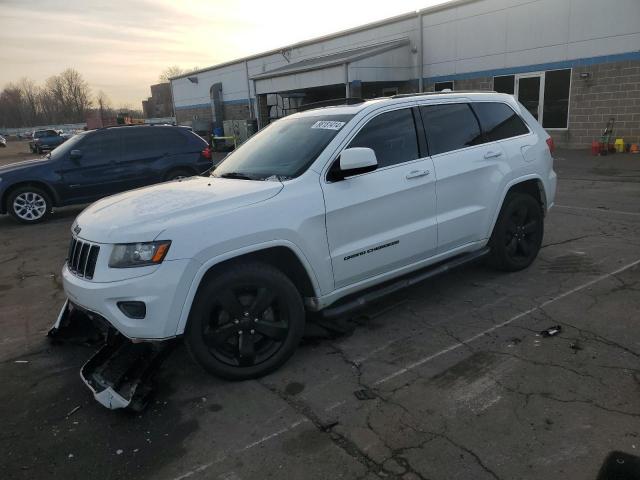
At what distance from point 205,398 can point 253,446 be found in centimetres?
66

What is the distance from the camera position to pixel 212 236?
10.3 ft

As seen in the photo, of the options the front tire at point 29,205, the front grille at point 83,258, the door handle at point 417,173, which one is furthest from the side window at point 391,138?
the front tire at point 29,205

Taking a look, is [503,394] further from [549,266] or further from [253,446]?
[549,266]

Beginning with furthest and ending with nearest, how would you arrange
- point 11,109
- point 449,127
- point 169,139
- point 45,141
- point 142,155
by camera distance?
point 11,109, point 45,141, point 169,139, point 142,155, point 449,127

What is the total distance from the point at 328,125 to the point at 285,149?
16.2 inches

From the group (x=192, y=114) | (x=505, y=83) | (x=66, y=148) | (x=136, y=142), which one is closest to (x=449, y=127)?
(x=136, y=142)

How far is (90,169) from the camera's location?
9.70 m

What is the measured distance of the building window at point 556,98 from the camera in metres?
17.0

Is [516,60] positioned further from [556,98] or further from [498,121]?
[498,121]

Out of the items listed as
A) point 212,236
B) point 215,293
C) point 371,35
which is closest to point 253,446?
point 215,293

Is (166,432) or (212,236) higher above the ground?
(212,236)

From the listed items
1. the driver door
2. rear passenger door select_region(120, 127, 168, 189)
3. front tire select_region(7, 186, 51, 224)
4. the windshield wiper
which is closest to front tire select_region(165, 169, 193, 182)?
rear passenger door select_region(120, 127, 168, 189)

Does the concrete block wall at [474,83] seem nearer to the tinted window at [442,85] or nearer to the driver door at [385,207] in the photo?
the tinted window at [442,85]

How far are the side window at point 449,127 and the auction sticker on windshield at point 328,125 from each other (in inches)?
35.1
